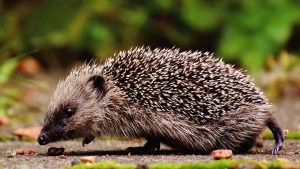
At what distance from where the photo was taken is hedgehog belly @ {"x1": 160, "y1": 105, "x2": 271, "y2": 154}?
7.82 metres

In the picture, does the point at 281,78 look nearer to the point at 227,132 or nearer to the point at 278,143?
the point at 278,143

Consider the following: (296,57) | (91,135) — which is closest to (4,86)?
(296,57)

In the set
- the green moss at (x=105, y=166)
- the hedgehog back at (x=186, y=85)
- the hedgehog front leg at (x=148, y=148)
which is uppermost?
the hedgehog back at (x=186, y=85)

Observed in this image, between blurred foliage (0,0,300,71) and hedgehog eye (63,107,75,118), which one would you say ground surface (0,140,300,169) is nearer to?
hedgehog eye (63,107,75,118)

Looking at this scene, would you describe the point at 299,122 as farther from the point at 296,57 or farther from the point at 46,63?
the point at 46,63

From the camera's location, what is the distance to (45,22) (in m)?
17.4

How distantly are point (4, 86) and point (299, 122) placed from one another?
662 centimetres

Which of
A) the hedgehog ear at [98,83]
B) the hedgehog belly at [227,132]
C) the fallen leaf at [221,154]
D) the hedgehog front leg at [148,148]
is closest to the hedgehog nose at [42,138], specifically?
the hedgehog ear at [98,83]

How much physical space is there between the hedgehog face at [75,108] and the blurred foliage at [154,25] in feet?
25.9

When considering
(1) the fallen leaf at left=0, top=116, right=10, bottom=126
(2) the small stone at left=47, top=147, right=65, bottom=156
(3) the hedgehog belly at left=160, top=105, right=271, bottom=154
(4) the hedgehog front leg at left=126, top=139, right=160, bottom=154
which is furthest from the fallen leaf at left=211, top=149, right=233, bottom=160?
(1) the fallen leaf at left=0, top=116, right=10, bottom=126

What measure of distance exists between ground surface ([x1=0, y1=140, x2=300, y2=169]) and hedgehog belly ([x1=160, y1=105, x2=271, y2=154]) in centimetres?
17

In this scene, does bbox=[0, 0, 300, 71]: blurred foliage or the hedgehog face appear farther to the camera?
bbox=[0, 0, 300, 71]: blurred foliage

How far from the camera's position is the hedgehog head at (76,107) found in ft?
26.3

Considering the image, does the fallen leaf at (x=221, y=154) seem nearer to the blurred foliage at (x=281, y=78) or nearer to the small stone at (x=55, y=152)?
the small stone at (x=55, y=152)
